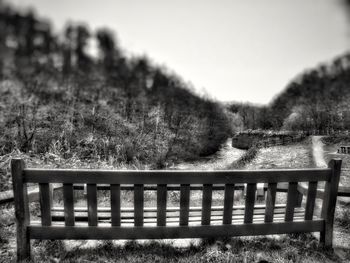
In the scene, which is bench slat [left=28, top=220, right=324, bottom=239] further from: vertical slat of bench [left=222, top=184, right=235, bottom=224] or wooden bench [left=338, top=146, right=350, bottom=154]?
wooden bench [left=338, top=146, right=350, bottom=154]

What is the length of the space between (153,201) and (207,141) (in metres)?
2.97

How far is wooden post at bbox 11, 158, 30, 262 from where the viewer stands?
9.23ft

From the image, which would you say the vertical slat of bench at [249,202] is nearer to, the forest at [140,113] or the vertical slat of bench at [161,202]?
the vertical slat of bench at [161,202]

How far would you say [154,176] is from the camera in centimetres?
295

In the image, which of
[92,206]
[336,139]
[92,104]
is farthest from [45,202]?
[92,104]

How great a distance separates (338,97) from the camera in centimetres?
717

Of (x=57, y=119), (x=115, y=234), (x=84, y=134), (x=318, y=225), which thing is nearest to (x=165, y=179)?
(x=115, y=234)

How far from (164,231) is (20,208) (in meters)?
1.50

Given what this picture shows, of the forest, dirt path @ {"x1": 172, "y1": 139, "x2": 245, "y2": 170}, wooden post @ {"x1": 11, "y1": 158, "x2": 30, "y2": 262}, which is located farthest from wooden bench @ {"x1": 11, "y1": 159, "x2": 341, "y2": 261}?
dirt path @ {"x1": 172, "y1": 139, "x2": 245, "y2": 170}

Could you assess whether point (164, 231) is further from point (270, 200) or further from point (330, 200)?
point (330, 200)

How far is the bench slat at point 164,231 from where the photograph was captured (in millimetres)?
3014

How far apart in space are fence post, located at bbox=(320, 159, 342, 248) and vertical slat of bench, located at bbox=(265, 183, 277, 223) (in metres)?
0.63

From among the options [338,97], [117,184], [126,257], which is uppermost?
[338,97]

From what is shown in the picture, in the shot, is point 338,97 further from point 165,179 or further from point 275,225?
point 165,179
